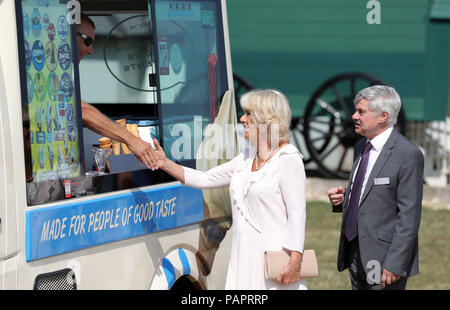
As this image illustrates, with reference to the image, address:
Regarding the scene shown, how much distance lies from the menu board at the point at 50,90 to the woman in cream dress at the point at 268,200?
0.88 meters

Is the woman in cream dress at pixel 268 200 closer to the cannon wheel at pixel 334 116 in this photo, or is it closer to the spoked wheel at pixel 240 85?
the cannon wheel at pixel 334 116

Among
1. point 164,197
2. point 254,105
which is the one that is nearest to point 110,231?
point 164,197

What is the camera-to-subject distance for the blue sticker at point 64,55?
166 inches

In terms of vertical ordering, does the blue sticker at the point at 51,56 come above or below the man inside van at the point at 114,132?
above

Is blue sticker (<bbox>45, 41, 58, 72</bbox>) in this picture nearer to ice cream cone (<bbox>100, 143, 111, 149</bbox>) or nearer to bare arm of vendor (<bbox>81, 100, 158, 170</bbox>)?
bare arm of vendor (<bbox>81, 100, 158, 170</bbox>)

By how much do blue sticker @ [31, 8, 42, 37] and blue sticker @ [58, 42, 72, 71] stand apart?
18cm

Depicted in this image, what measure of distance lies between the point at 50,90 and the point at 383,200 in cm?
188

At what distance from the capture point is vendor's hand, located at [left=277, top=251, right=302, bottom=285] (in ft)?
14.0

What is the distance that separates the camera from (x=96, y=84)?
648cm

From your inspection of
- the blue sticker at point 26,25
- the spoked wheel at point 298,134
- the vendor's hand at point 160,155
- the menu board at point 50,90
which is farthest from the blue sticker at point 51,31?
the spoked wheel at point 298,134

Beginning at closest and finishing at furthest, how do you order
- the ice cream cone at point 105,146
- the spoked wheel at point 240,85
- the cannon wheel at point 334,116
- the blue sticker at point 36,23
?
the blue sticker at point 36,23, the ice cream cone at point 105,146, the cannon wheel at point 334,116, the spoked wheel at point 240,85

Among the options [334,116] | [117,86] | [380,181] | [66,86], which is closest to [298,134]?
[334,116]

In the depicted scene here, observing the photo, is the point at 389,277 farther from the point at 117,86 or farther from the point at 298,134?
the point at 298,134

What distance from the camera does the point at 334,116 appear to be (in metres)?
13.2
